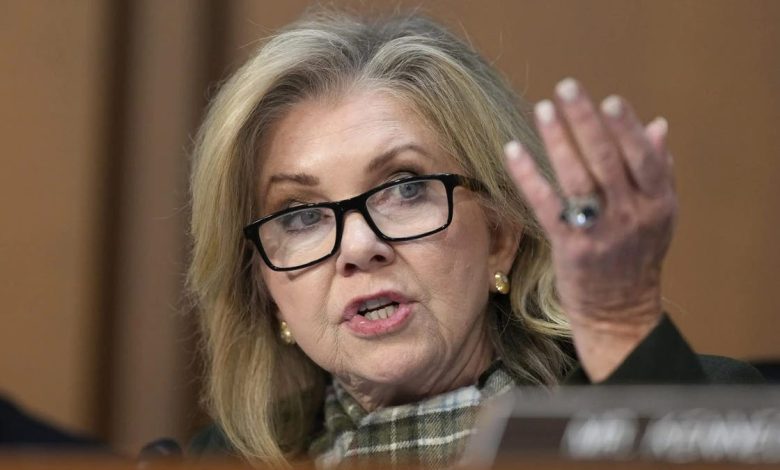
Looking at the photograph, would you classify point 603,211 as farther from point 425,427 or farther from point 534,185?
point 425,427

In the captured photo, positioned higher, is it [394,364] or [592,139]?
[592,139]

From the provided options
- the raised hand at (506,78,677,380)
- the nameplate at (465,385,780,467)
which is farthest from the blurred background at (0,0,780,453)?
the nameplate at (465,385,780,467)

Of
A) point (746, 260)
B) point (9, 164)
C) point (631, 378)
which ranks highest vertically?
point (9, 164)

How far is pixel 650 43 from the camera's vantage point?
8.11 ft

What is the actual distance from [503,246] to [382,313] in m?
0.23

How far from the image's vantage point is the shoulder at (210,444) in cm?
180

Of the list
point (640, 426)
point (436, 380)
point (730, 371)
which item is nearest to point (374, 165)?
point (436, 380)

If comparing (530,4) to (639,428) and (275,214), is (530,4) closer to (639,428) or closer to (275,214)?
(275,214)

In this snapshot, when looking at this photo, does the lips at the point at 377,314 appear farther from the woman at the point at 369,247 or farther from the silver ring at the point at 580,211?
the silver ring at the point at 580,211

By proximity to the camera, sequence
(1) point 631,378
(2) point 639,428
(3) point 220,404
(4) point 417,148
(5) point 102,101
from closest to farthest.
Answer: (2) point 639,428 → (1) point 631,378 → (4) point 417,148 → (3) point 220,404 → (5) point 102,101

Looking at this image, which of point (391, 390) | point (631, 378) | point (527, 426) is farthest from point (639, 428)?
point (391, 390)

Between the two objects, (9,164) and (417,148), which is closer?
(417,148)

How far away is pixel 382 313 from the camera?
5.00ft

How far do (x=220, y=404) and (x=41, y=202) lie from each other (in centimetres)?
79
